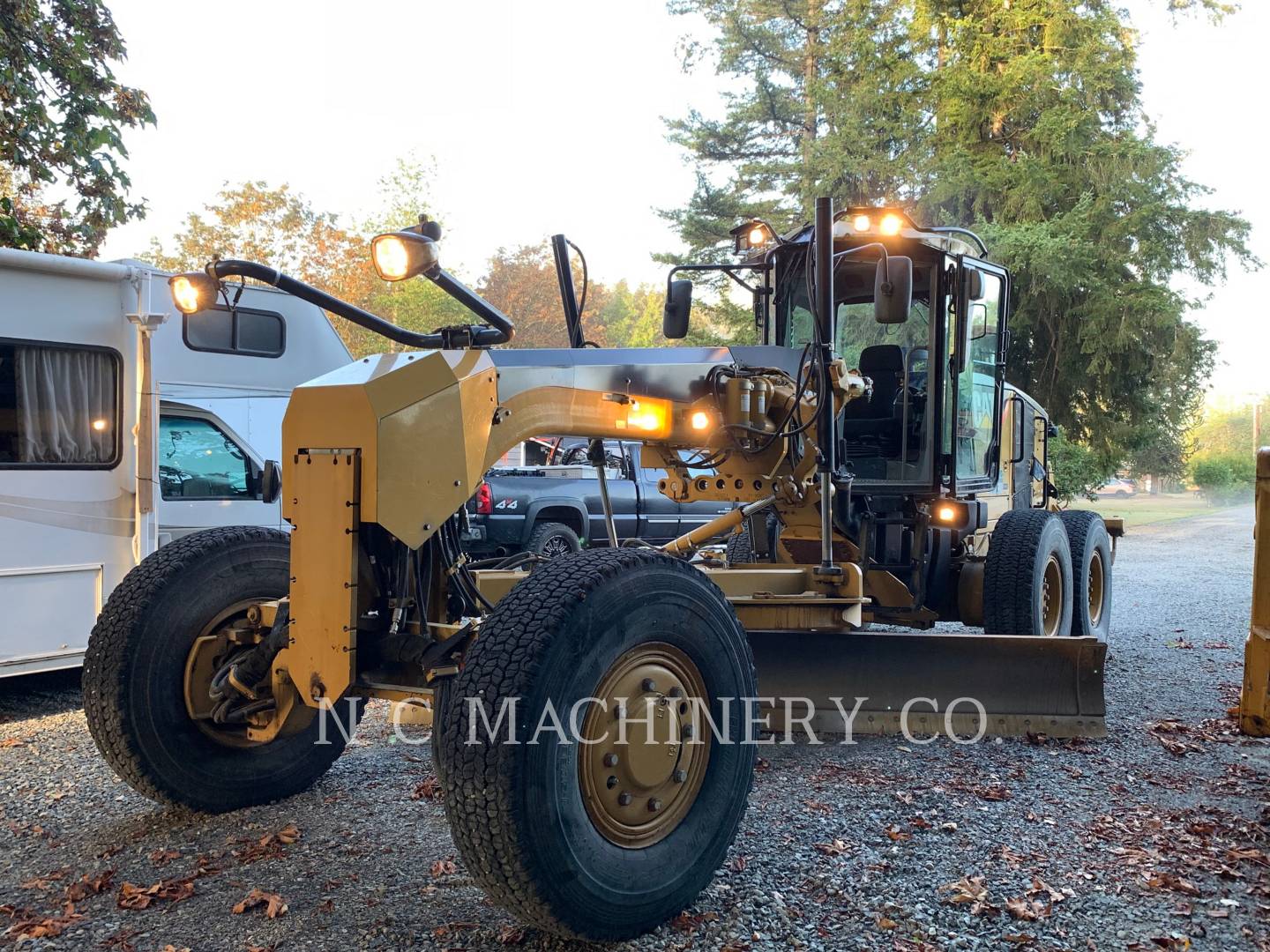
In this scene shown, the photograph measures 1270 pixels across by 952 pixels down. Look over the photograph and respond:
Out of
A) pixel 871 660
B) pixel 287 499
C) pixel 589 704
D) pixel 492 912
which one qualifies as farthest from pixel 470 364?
pixel 871 660

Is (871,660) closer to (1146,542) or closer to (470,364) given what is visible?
(470,364)

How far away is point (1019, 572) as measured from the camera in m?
6.31

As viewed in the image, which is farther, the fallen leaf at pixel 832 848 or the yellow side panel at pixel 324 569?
the fallen leaf at pixel 832 848

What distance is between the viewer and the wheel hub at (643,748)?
3270 millimetres

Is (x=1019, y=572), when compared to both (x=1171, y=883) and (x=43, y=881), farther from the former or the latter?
(x=43, y=881)

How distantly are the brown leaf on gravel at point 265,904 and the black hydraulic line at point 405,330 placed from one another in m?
1.93

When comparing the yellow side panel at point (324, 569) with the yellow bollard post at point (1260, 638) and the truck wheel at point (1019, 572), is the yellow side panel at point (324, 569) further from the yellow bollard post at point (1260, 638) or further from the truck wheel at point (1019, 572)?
the truck wheel at point (1019, 572)

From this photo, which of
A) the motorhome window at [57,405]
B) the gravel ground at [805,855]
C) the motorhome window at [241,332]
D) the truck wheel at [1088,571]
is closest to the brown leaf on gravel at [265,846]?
the gravel ground at [805,855]

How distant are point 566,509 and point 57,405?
21.0 ft

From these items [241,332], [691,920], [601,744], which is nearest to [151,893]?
[601,744]

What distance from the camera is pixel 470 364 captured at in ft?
12.0

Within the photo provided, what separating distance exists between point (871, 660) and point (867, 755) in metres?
0.49

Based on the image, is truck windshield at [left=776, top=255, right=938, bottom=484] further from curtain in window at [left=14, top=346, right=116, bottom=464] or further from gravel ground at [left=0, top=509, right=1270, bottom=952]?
curtain in window at [left=14, top=346, right=116, bottom=464]

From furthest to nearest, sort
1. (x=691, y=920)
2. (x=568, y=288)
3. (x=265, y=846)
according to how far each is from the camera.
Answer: (x=568, y=288)
(x=265, y=846)
(x=691, y=920)
